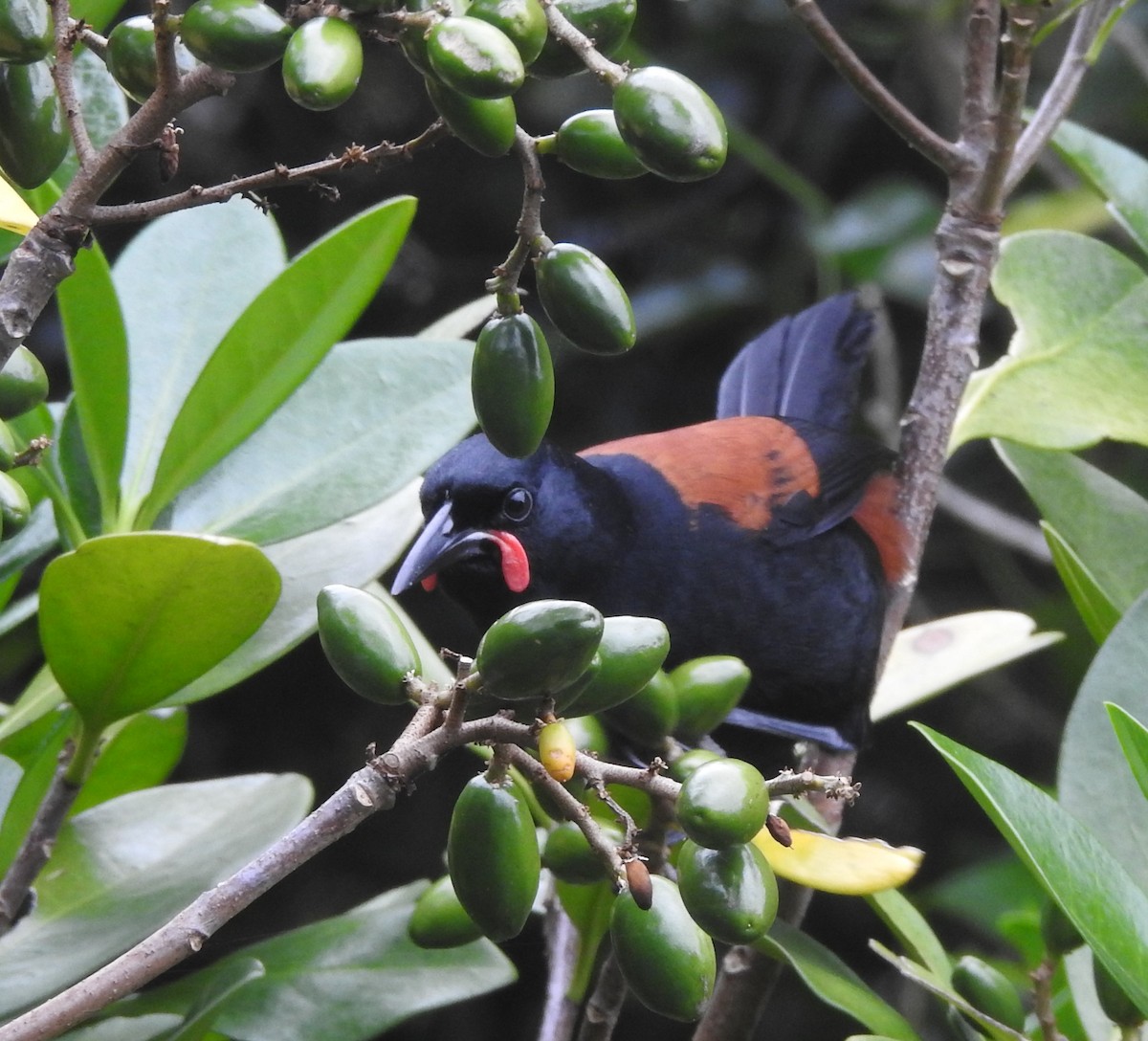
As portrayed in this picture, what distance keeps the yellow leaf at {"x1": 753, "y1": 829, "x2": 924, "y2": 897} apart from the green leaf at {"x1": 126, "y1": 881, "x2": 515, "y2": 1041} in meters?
0.28

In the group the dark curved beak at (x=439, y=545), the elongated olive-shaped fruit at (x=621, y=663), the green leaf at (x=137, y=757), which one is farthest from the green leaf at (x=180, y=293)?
the elongated olive-shaped fruit at (x=621, y=663)

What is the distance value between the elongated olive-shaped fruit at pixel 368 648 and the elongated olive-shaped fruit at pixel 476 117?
7.9 inches

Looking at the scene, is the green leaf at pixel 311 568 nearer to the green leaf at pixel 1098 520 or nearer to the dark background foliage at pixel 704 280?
the green leaf at pixel 1098 520

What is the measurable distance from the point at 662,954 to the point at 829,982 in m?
0.36

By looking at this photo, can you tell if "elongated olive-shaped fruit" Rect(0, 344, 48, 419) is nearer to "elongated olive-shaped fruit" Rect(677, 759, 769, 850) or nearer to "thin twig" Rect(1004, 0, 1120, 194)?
"elongated olive-shaped fruit" Rect(677, 759, 769, 850)

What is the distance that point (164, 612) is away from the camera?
0.84 meters

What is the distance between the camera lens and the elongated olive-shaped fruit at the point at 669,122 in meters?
0.60

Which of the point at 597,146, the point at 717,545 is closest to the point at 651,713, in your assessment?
the point at 597,146

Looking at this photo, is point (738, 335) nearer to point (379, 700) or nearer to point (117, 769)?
point (117, 769)

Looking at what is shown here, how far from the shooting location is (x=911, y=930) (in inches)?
39.9

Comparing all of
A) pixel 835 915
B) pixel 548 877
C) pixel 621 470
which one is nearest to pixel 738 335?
pixel 835 915

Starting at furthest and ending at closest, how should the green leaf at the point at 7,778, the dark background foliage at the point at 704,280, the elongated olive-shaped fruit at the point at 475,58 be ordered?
the dark background foliage at the point at 704,280 → the green leaf at the point at 7,778 → the elongated olive-shaped fruit at the point at 475,58

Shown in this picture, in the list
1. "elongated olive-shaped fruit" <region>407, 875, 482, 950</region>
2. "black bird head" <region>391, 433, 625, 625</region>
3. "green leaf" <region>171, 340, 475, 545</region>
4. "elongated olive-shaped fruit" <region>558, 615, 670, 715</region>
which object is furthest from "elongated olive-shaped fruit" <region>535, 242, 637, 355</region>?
"black bird head" <region>391, 433, 625, 625</region>

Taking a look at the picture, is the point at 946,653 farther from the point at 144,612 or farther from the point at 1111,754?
the point at 144,612
